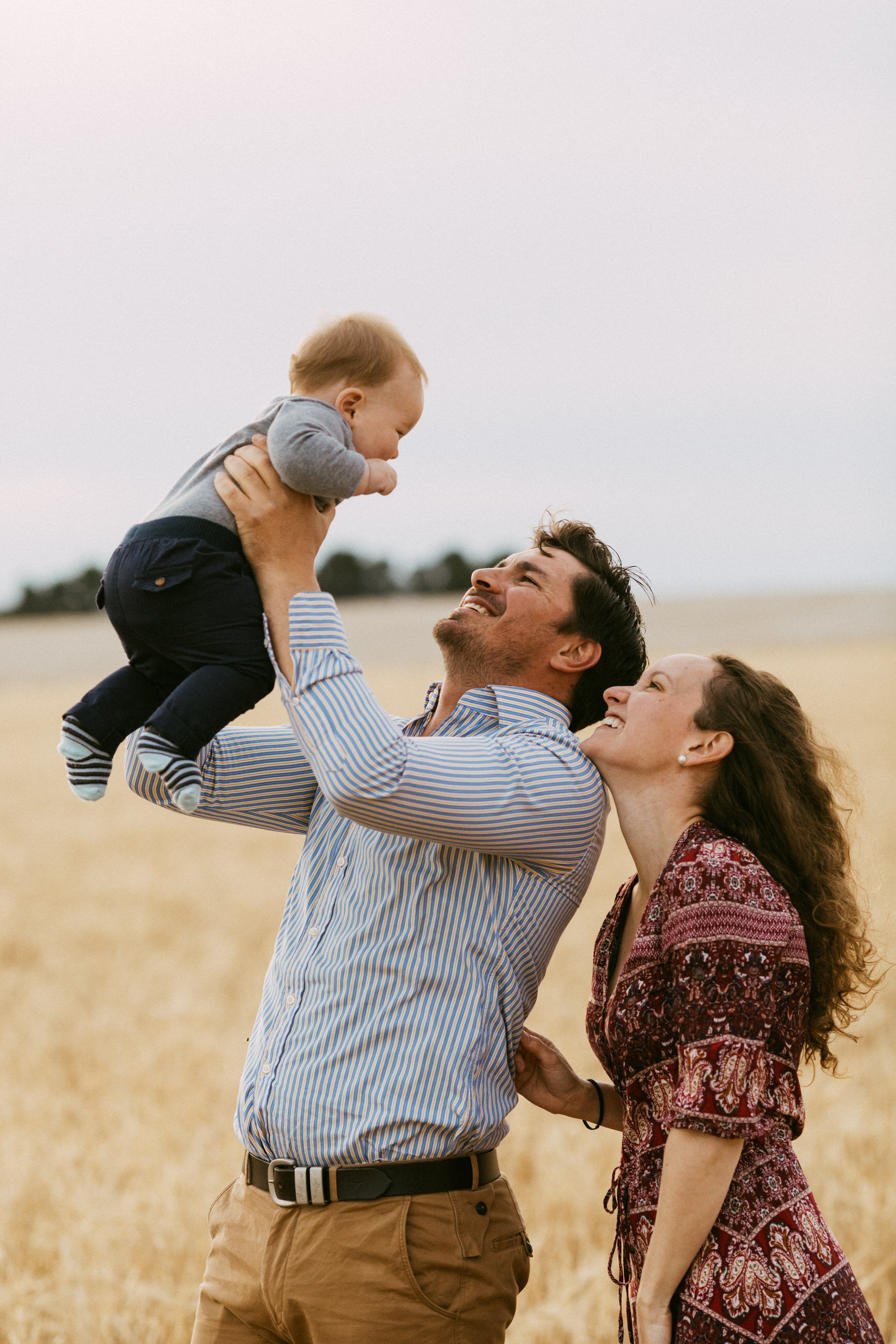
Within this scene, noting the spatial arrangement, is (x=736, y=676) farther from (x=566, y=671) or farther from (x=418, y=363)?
(x=418, y=363)

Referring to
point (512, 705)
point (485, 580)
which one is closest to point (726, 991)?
point (512, 705)

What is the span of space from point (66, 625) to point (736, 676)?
46.6 m

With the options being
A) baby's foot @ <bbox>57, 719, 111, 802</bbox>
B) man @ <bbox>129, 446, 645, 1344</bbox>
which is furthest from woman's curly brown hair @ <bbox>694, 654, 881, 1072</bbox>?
baby's foot @ <bbox>57, 719, 111, 802</bbox>

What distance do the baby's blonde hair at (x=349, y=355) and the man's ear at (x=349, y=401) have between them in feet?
0.10

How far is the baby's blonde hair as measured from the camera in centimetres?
321

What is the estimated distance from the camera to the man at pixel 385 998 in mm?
2834

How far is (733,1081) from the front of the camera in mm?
2721

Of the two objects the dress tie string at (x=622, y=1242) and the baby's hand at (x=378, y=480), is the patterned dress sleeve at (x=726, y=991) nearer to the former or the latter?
the dress tie string at (x=622, y=1242)

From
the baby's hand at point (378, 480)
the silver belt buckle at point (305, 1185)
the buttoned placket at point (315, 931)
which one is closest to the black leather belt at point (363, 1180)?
the silver belt buckle at point (305, 1185)

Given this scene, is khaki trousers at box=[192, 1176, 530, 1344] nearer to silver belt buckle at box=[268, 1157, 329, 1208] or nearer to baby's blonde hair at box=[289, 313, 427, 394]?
silver belt buckle at box=[268, 1157, 329, 1208]

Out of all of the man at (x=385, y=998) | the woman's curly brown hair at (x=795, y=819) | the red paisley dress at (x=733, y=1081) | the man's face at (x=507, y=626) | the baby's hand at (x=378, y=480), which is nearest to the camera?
the red paisley dress at (x=733, y=1081)

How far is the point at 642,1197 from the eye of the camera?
293 centimetres

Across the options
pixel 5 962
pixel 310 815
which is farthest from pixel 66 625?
pixel 310 815

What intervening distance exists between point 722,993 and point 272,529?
1.46 m
